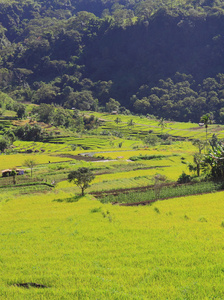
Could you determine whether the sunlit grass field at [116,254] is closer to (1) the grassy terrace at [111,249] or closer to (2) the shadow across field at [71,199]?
(1) the grassy terrace at [111,249]

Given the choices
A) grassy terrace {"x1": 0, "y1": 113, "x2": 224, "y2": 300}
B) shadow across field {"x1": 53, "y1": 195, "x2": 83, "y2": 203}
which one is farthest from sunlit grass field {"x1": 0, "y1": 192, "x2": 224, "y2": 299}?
shadow across field {"x1": 53, "y1": 195, "x2": 83, "y2": 203}

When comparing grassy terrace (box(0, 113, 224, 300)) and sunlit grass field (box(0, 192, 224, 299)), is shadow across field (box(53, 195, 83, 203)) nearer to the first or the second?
grassy terrace (box(0, 113, 224, 300))

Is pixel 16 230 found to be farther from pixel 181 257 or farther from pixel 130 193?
pixel 130 193

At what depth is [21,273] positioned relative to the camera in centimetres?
1441

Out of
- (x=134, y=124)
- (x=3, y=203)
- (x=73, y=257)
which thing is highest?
(x=134, y=124)

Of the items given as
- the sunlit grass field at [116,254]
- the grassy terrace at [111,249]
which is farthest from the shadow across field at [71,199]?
the sunlit grass field at [116,254]

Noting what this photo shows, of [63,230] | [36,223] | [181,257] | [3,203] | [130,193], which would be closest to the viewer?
[181,257]

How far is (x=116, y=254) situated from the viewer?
1650 cm

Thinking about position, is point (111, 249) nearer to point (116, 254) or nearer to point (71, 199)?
point (116, 254)

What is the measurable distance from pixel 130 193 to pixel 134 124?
138 m

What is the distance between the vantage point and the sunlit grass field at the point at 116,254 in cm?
Result: 1212

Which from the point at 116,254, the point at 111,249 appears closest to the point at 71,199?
the point at 111,249

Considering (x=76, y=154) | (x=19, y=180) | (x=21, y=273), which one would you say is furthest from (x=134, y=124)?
(x=21, y=273)

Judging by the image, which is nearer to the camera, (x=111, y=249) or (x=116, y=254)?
(x=116, y=254)
